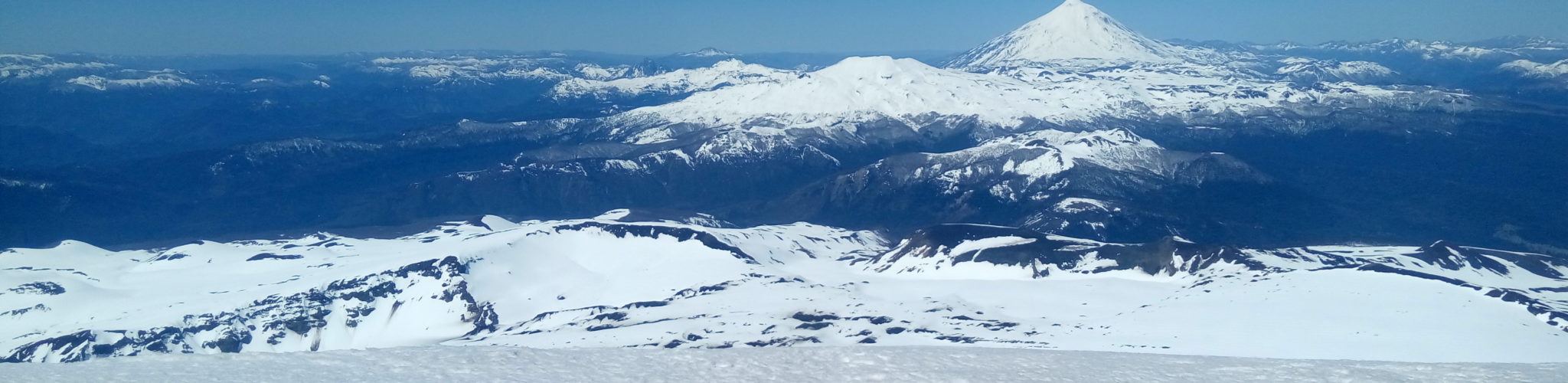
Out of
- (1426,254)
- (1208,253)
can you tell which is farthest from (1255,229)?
(1208,253)

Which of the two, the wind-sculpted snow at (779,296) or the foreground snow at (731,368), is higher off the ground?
A: the foreground snow at (731,368)

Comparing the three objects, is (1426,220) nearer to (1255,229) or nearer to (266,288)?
(1255,229)

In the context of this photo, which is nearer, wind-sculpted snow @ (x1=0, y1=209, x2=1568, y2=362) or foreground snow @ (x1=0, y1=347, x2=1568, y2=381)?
foreground snow @ (x1=0, y1=347, x2=1568, y2=381)

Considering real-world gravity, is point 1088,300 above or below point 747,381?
below

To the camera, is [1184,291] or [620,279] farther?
[620,279]

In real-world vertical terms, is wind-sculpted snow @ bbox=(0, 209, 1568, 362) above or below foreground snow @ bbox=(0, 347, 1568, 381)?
below
